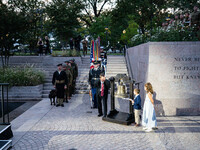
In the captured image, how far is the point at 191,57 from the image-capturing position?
8.62 meters

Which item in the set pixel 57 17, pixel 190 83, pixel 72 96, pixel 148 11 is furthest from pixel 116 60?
pixel 148 11

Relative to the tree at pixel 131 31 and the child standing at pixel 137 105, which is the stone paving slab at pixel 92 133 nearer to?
the child standing at pixel 137 105

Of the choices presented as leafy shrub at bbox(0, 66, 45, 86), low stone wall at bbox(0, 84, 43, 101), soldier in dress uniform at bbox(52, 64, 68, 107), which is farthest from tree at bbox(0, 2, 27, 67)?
soldier in dress uniform at bbox(52, 64, 68, 107)

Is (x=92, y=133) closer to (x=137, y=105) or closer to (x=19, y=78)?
(x=137, y=105)

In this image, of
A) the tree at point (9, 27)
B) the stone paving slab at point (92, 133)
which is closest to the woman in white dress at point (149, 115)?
the stone paving slab at point (92, 133)

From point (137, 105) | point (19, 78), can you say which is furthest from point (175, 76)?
point (19, 78)

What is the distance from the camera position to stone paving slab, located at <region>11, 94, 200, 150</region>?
5.83 m

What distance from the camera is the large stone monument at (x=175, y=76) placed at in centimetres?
860

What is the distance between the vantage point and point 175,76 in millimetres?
8727

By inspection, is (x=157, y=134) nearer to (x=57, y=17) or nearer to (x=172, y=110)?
(x=172, y=110)

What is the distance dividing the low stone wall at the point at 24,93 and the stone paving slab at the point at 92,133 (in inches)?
139

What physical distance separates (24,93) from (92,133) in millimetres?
7368

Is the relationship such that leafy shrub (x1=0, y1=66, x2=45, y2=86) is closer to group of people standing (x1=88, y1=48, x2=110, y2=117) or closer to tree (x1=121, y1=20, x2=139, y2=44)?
group of people standing (x1=88, y1=48, x2=110, y2=117)

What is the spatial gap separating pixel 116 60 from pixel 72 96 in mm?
8315
